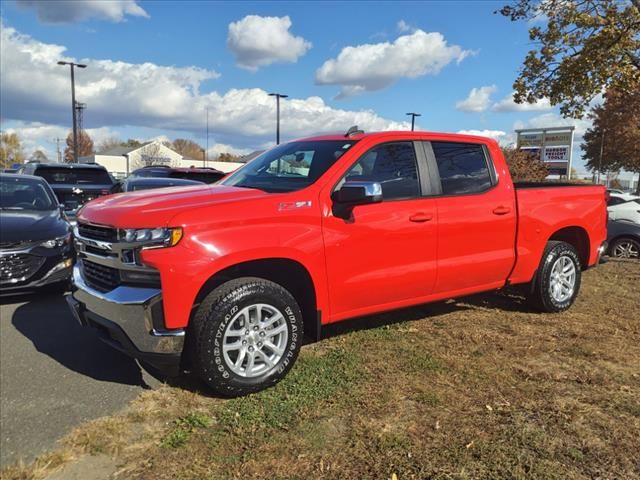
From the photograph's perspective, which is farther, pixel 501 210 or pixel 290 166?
pixel 501 210

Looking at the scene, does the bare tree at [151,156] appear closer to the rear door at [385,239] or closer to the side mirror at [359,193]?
the rear door at [385,239]


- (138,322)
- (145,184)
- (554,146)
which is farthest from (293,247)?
(554,146)

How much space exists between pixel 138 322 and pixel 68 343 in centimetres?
191

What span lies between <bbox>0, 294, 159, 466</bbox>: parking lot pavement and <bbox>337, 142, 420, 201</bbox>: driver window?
2.31 m

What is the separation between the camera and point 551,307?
5.86 metres

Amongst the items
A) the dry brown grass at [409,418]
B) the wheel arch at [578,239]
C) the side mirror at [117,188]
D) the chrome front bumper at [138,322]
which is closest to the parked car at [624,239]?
the wheel arch at [578,239]

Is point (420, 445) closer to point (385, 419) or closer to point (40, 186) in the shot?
point (385, 419)

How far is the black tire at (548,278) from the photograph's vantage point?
225 inches

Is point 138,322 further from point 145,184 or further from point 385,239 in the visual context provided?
point 145,184

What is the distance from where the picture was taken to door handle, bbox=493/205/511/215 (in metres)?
5.15

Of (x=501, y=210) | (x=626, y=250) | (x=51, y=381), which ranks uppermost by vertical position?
(x=501, y=210)

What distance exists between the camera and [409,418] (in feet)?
11.3

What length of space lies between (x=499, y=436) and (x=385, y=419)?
69cm

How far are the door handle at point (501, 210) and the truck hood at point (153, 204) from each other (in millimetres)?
2355
